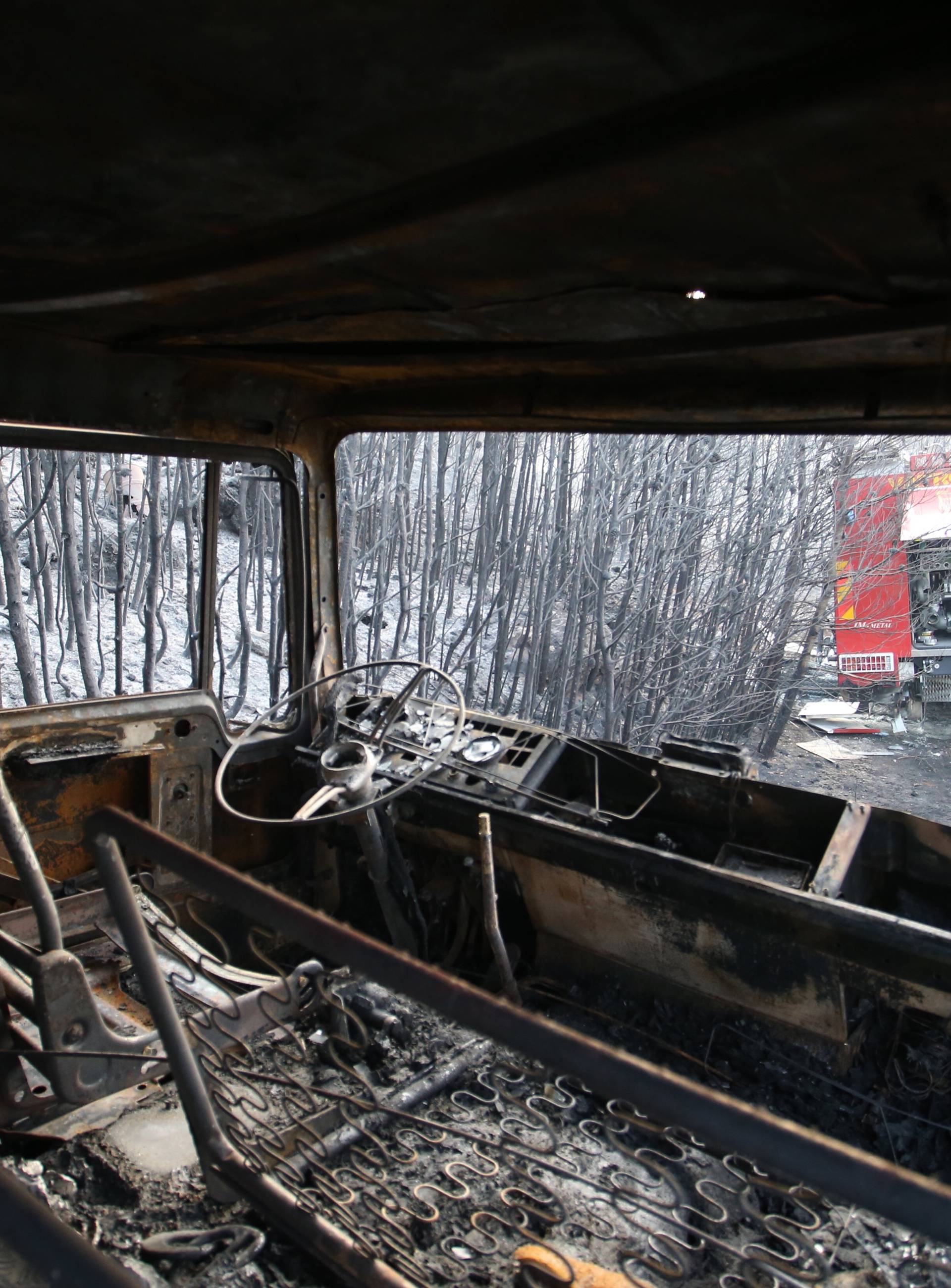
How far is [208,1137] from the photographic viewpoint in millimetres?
1771

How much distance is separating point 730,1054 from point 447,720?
1.49 m

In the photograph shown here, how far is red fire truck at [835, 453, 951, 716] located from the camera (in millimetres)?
8578

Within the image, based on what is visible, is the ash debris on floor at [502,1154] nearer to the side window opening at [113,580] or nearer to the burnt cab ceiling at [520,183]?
the burnt cab ceiling at [520,183]

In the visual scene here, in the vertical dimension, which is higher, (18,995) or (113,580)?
(113,580)

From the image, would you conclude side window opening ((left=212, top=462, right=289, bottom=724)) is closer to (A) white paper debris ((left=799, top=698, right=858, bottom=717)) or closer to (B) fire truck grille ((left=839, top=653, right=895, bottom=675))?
(B) fire truck grille ((left=839, top=653, right=895, bottom=675))

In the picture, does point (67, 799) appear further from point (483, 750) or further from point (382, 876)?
point (483, 750)

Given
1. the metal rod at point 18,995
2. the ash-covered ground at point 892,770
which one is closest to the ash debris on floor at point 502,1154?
the metal rod at point 18,995

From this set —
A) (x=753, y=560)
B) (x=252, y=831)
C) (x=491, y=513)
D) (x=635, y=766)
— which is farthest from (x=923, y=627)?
(x=252, y=831)

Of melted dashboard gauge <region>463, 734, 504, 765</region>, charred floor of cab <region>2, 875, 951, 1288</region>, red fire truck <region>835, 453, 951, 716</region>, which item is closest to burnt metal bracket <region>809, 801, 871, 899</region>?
charred floor of cab <region>2, 875, 951, 1288</region>

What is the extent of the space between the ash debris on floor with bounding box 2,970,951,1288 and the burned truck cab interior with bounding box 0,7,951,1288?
2 centimetres

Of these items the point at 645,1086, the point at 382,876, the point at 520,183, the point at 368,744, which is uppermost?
the point at 520,183

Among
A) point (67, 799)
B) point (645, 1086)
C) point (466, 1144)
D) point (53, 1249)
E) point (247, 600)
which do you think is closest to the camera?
point (645, 1086)

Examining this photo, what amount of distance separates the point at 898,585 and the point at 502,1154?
837 cm

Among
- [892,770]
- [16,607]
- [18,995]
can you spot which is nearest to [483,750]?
[18,995]
